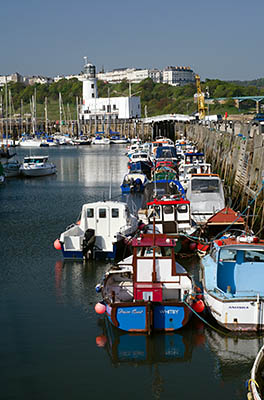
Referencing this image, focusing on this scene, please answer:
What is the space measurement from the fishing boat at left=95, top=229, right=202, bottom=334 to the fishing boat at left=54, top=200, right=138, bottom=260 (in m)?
5.67

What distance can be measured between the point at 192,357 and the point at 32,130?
137467 millimetres

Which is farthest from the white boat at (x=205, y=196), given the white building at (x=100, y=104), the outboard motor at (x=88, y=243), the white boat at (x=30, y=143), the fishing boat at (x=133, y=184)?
the white building at (x=100, y=104)

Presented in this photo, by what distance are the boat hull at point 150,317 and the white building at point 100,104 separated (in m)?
128

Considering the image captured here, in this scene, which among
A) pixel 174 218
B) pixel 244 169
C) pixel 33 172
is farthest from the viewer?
pixel 33 172

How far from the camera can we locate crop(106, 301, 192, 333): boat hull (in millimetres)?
16094

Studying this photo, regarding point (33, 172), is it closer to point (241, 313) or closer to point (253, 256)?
point (253, 256)

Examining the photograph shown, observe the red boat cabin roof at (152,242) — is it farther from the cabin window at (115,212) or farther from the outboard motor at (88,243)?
the cabin window at (115,212)

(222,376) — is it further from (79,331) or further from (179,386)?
(79,331)

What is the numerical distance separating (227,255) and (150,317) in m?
3.35

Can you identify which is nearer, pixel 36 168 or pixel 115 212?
pixel 115 212

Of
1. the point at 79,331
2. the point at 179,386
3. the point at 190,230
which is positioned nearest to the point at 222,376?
the point at 179,386

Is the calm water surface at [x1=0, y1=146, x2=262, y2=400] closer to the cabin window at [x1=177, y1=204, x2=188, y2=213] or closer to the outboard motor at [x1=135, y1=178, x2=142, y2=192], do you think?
the cabin window at [x1=177, y1=204, x2=188, y2=213]

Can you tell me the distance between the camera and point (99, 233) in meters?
24.8

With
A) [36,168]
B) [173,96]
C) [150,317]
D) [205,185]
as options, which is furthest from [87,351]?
[173,96]
